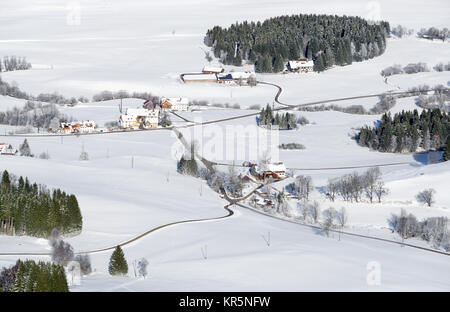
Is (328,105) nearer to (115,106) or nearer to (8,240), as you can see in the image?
(115,106)

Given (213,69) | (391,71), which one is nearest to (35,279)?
(213,69)

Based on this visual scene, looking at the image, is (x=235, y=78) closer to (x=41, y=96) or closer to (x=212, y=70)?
(x=212, y=70)

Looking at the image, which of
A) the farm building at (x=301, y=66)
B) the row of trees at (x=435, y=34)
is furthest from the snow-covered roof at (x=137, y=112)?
the row of trees at (x=435, y=34)

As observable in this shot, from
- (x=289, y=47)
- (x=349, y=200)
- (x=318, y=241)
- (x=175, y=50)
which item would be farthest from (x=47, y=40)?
(x=318, y=241)

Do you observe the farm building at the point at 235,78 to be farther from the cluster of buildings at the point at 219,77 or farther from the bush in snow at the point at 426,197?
the bush in snow at the point at 426,197

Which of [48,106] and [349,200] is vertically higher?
[48,106]
